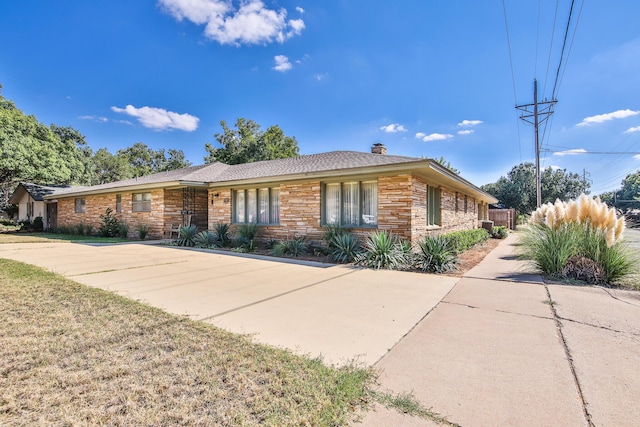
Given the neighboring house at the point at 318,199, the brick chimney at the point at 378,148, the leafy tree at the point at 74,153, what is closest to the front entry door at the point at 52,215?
the leafy tree at the point at 74,153

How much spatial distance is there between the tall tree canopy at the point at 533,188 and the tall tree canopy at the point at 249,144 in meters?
24.9

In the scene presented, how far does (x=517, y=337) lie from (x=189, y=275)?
6.15m

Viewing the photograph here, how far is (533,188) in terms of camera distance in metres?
33.1

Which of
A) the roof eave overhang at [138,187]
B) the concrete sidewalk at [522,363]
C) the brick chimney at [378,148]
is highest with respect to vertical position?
the brick chimney at [378,148]

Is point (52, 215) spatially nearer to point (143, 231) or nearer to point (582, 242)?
point (143, 231)

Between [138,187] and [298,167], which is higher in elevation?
[298,167]

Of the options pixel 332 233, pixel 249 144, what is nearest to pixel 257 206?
pixel 332 233

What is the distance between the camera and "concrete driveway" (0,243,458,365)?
3.36 m

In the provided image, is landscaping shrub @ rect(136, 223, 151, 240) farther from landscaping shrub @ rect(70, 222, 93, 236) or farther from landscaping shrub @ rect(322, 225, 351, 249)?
landscaping shrub @ rect(322, 225, 351, 249)

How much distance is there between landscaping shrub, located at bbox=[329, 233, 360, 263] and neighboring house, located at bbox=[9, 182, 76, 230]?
23880 mm

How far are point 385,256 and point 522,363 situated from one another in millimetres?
5192

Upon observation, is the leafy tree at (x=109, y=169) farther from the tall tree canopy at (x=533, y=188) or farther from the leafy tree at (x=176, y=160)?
the tall tree canopy at (x=533, y=188)

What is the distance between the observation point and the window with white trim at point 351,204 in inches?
383

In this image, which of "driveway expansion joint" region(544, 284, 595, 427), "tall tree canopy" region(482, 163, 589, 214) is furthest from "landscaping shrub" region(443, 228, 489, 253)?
"tall tree canopy" region(482, 163, 589, 214)
